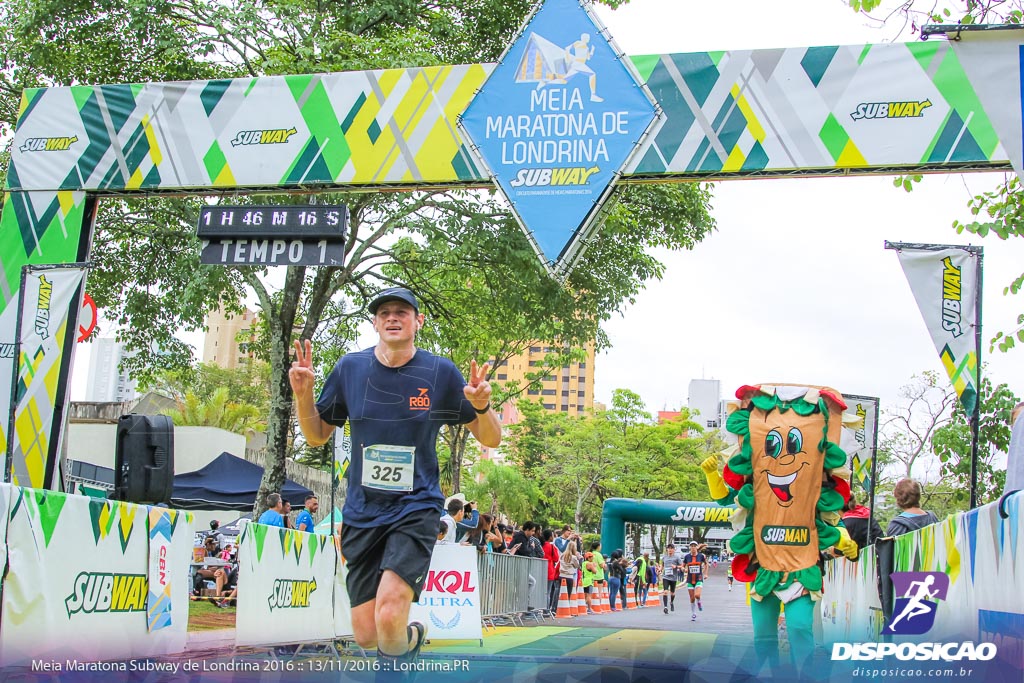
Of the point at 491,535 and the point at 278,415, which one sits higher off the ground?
the point at 278,415

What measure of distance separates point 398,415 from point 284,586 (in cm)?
424

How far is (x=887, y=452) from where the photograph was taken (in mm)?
32094

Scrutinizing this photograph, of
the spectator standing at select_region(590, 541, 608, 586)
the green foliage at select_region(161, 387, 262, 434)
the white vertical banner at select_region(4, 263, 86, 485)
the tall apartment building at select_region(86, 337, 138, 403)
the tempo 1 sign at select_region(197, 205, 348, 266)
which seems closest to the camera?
the tempo 1 sign at select_region(197, 205, 348, 266)

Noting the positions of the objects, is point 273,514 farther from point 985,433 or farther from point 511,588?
point 985,433

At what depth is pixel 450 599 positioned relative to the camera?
9844mm

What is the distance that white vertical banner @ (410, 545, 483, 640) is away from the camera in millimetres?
9727

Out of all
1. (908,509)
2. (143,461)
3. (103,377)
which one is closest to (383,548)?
(143,461)

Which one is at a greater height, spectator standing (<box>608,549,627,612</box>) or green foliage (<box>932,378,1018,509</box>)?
green foliage (<box>932,378,1018,509</box>)

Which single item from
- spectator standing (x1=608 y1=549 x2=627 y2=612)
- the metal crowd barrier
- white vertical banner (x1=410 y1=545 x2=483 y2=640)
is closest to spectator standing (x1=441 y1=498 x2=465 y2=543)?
white vertical banner (x1=410 y1=545 x2=483 y2=640)

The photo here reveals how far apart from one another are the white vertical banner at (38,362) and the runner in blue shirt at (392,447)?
4.33 meters

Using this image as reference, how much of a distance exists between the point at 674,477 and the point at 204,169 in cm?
4196

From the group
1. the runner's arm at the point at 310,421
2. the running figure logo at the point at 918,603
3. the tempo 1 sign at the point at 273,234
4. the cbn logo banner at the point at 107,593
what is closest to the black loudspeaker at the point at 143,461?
the cbn logo banner at the point at 107,593

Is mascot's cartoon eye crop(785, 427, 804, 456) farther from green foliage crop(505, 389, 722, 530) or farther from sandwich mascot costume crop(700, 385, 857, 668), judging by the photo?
green foliage crop(505, 389, 722, 530)

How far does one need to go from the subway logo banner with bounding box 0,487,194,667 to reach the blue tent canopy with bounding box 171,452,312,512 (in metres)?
10.5
